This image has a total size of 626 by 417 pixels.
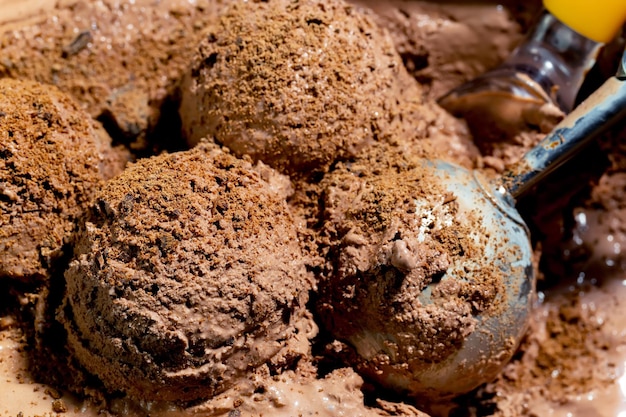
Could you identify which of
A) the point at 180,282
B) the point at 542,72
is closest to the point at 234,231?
the point at 180,282

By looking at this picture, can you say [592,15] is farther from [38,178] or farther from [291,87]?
[38,178]

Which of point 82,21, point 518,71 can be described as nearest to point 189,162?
point 82,21

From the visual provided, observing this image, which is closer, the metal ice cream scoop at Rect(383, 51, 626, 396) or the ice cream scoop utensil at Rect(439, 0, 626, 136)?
the metal ice cream scoop at Rect(383, 51, 626, 396)

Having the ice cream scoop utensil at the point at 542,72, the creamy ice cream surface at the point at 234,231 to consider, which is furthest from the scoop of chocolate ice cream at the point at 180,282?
the ice cream scoop utensil at the point at 542,72

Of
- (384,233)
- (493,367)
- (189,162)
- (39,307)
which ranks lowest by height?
(493,367)

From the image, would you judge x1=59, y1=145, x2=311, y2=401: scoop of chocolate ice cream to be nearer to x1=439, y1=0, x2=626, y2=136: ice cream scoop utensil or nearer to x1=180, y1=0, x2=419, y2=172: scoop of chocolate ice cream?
x1=180, y1=0, x2=419, y2=172: scoop of chocolate ice cream

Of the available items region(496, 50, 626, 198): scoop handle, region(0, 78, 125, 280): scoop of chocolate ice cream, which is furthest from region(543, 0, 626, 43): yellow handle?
region(0, 78, 125, 280): scoop of chocolate ice cream

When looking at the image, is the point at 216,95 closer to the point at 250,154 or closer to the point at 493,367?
the point at 250,154
